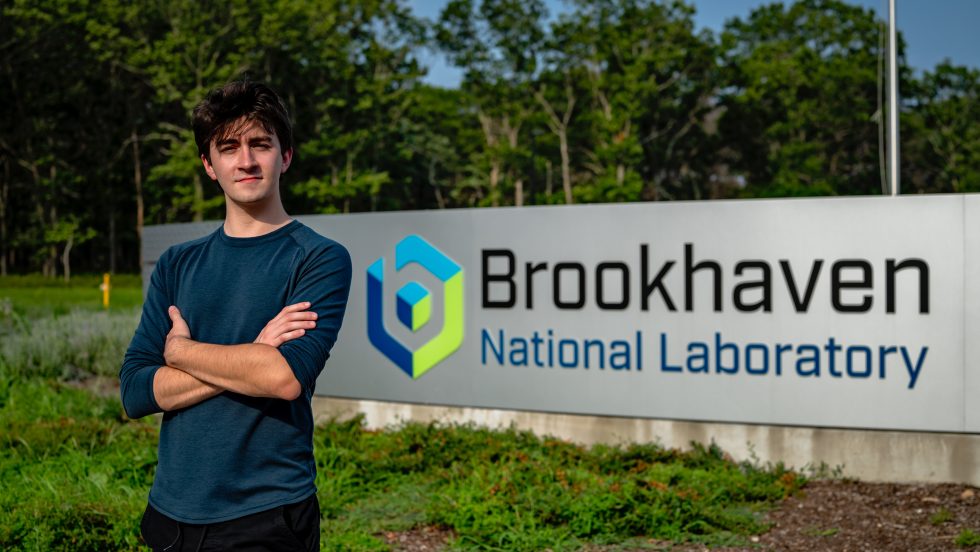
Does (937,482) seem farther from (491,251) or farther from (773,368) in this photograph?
(491,251)

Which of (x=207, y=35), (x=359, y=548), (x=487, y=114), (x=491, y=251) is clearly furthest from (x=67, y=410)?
(x=487, y=114)

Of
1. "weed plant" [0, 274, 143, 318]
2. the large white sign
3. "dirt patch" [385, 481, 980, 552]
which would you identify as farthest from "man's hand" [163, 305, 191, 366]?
"weed plant" [0, 274, 143, 318]

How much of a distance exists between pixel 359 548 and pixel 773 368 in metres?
3.69

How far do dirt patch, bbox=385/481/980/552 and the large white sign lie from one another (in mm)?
580

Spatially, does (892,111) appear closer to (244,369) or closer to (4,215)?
(244,369)

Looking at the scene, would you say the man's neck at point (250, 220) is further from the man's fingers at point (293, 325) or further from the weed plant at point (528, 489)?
the weed plant at point (528, 489)

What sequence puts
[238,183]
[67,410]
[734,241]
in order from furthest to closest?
[67,410] < [734,241] < [238,183]

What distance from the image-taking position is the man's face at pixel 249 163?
92.4 inches

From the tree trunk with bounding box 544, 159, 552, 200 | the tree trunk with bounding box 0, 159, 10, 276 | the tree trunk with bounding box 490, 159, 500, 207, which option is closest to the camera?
the tree trunk with bounding box 0, 159, 10, 276


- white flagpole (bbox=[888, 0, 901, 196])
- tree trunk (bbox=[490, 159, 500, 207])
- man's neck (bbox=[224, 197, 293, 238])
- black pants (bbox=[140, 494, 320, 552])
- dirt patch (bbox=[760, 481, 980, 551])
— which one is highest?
tree trunk (bbox=[490, 159, 500, 207])

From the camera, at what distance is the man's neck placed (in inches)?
94.3

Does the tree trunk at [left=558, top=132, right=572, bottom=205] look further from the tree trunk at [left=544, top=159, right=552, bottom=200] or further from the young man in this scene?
the young man

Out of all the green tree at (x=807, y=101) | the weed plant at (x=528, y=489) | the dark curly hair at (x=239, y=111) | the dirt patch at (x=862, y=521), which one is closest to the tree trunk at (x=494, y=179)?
the green tree at (x=807, y=101)

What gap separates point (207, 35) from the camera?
41.4 metres
